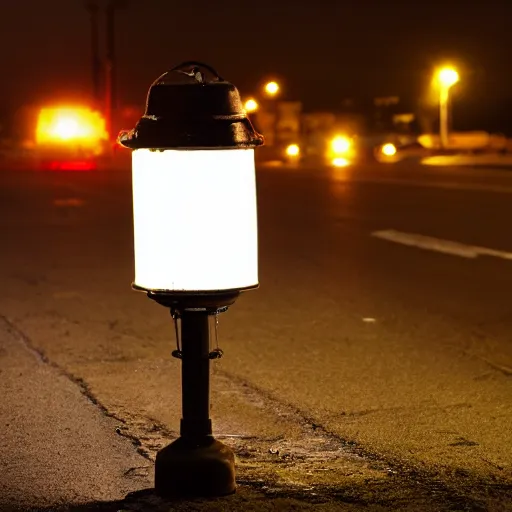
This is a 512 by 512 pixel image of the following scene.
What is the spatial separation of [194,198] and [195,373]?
25.5 inches

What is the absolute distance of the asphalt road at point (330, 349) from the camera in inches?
196

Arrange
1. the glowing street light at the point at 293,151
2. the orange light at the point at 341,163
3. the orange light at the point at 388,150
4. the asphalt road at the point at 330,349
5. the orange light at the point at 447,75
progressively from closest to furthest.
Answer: the asphalt road at the point at 330,349, the orange light at the point at 341,163, the glowing street light at the point at 293,151, the orange light at the point at 388,150, the orange light at the point at 447,75

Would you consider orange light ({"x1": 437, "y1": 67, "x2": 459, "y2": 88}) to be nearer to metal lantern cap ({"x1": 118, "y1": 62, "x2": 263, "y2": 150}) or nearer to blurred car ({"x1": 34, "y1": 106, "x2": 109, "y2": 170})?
blurred car ({"x1": 34, "y1": 106, "x2": 109, "y2": 170})

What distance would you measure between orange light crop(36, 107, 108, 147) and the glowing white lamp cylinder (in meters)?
36.3

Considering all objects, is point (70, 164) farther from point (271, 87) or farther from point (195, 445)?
point (195, 445)

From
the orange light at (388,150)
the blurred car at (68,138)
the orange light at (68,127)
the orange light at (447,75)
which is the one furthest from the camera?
the orange light at (447,75)

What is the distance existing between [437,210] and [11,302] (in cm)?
945

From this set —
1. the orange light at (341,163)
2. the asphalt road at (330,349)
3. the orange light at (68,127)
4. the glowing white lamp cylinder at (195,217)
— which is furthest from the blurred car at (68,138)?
the glowing white lamp cylinder at (195,217)

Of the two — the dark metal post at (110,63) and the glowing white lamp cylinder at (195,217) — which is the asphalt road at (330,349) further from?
the dark metal post at (110,63)

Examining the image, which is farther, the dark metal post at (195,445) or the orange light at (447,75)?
the orange light at (447,75)

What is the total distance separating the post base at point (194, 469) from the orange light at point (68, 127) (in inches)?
1423

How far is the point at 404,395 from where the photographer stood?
640cm

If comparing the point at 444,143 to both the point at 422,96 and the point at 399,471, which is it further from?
the point at 399,471

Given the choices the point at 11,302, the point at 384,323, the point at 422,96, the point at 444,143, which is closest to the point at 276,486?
the point at 384,323
